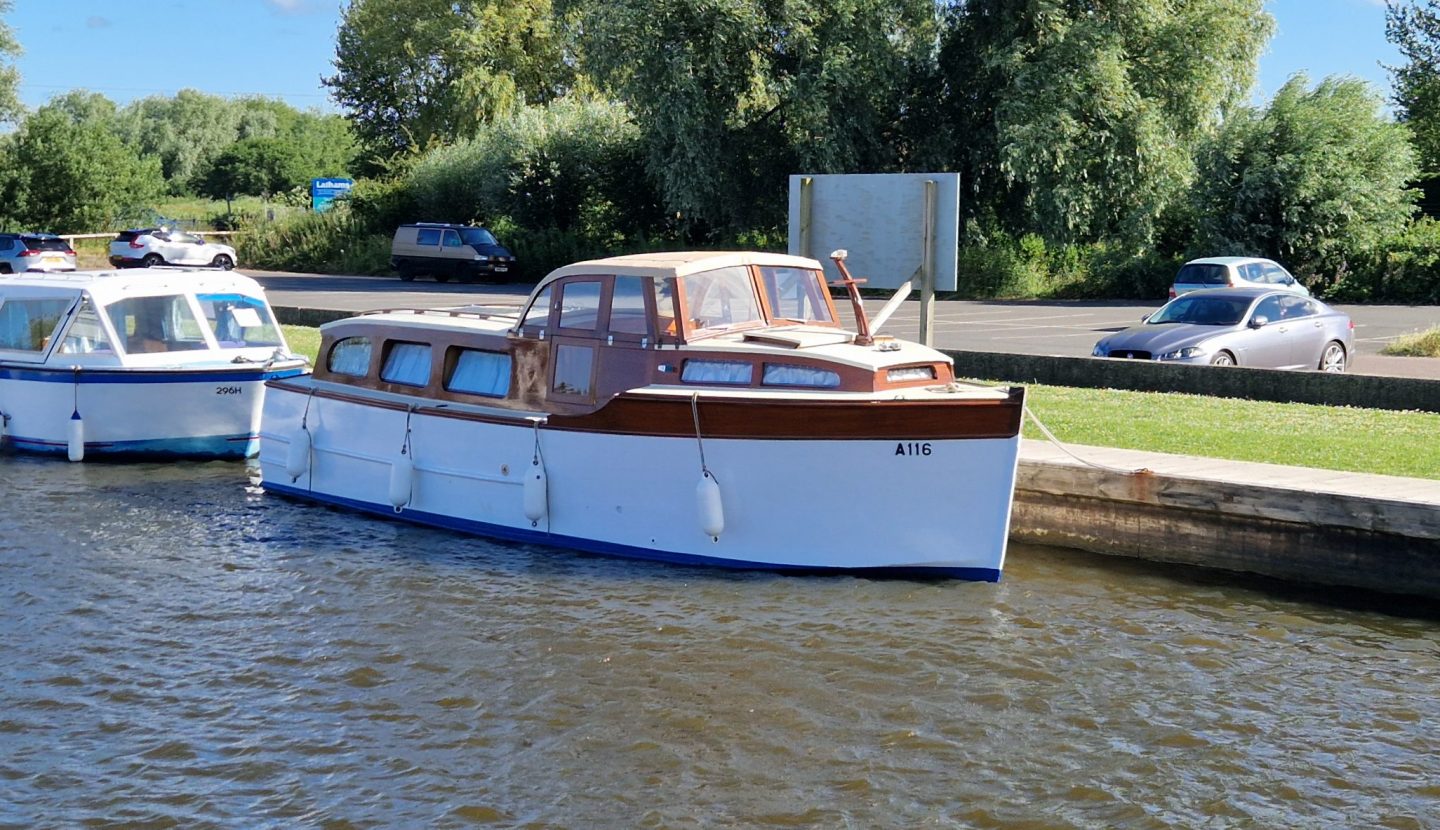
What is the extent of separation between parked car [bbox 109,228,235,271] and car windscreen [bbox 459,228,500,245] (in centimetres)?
942

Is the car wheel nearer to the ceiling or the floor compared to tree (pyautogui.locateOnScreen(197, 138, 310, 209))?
nearer to the floor

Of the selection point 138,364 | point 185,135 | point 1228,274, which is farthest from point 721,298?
point 185,135

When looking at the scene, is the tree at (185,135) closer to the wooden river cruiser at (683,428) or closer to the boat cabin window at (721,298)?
the wooden river cruiser at (683,428)

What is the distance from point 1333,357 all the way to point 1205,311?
178 centimetres

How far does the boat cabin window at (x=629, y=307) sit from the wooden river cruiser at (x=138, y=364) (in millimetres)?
5581

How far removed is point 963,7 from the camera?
4159 cm

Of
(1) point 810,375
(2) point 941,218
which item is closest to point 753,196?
(2) point 941,218

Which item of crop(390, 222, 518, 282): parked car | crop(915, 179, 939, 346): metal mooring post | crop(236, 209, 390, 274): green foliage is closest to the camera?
crop(915, 179, 939, 346): metal mooring post

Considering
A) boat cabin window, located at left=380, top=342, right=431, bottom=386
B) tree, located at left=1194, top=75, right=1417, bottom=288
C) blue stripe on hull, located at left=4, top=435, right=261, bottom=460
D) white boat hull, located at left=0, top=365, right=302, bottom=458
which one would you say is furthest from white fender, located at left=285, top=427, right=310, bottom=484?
tree, located at left=1194, top=75, right=1417, bottom=288

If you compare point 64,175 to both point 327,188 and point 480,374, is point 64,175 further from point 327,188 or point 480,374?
point 480,374

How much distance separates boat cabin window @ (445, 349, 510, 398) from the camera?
12586mm

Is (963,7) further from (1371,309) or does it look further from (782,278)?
(782,278)

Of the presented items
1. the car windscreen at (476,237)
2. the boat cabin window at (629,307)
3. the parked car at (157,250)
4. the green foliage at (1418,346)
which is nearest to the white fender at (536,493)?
the boat cabin window at (629,307)

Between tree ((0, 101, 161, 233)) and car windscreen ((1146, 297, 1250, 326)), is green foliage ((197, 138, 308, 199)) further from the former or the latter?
car windscreen ((1146, 297, 1250, 326))
